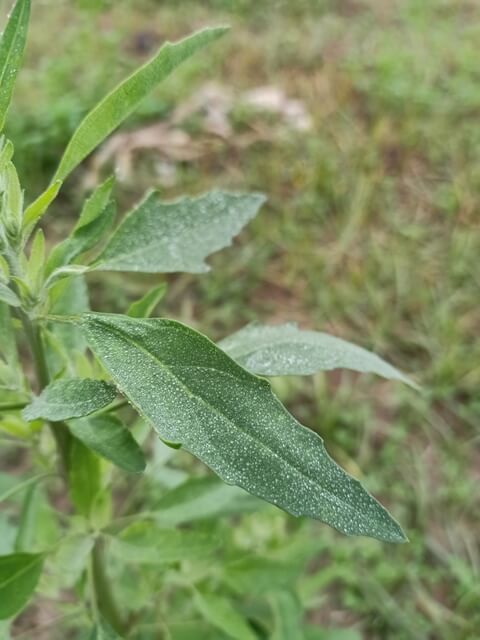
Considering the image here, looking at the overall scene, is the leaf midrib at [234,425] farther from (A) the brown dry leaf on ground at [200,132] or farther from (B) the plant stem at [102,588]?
(A) the brown dry leaf on ground at [200,132]

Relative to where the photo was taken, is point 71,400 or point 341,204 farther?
point 341,204

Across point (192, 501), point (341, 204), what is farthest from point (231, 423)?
point (341, 204)

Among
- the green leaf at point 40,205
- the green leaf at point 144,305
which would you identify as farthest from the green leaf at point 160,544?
the green leaf at point 40,205

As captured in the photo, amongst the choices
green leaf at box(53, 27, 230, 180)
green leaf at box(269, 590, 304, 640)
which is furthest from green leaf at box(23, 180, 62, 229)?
green leaf at box(269, 590, 304, 640)

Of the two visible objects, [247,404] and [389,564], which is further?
[389,564]

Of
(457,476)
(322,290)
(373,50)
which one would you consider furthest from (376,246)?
(373,50)

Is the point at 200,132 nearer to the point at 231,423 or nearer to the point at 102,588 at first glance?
the point at 102,588

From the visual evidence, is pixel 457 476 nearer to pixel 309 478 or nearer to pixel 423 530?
pixel 423 530
